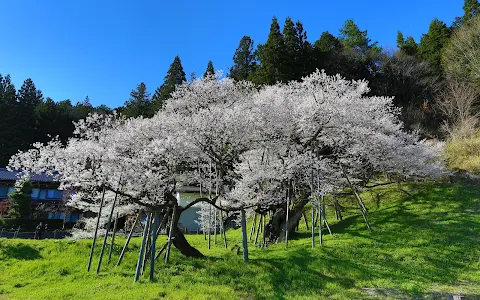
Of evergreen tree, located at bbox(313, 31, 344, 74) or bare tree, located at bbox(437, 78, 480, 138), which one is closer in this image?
bare tree, located at bbox(437, 78, 480, 138)

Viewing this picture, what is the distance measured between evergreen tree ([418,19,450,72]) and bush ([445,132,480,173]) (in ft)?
46.6

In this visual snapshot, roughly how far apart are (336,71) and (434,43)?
39.7ft

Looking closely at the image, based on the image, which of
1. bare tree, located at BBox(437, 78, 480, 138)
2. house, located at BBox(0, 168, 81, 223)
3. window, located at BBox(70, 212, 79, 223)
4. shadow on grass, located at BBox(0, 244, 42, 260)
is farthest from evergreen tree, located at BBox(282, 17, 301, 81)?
window, located at BBox(70, 212, 79, 223)

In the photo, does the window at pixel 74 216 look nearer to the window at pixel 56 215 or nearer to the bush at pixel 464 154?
the window at pixel 56 215

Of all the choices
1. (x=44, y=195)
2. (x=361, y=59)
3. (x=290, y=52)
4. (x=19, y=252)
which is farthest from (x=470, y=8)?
(x=44, y=195)

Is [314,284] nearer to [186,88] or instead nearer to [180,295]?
[180,295]

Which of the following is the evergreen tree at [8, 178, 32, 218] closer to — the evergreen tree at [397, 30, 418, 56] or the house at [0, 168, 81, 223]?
the house at [0, 168, 81, 223]

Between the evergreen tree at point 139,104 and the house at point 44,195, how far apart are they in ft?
33.8

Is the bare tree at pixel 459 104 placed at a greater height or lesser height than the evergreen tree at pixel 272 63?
lesser

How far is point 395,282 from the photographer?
8.72 meters

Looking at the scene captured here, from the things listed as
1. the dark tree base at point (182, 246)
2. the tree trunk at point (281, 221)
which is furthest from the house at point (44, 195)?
the tree trunk at point (281, 221)

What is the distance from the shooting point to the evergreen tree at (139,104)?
35.4m

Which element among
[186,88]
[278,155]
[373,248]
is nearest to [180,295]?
[373,248]

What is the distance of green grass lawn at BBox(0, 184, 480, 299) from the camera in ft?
27.7
